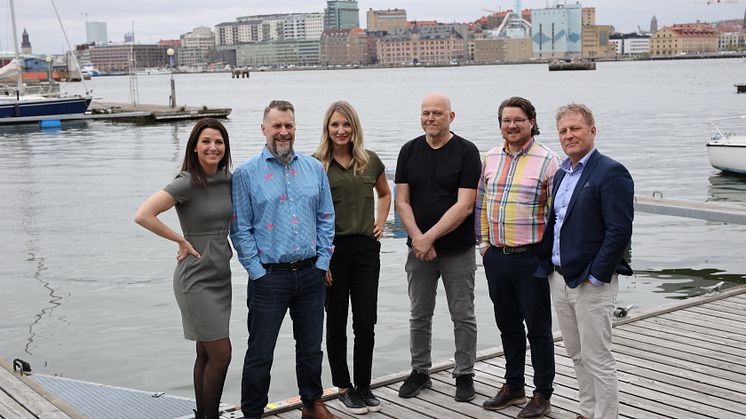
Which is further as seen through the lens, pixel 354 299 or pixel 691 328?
pixel 691 328

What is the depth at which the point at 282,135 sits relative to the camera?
15.1ft

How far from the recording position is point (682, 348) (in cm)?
618

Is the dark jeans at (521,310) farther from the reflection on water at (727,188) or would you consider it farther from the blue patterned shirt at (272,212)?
the reflection on water at (727,188)

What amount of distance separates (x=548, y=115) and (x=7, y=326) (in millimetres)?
40549

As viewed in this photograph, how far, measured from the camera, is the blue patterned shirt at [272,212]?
4.56m

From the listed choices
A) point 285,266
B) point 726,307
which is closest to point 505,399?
point 285,266

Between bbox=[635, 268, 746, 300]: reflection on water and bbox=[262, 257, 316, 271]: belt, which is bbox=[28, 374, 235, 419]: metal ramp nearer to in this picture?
bbox=[262, 257, 316, 271]: belt

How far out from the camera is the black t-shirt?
5.01m

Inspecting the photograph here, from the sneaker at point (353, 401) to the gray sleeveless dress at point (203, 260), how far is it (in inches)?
40.7

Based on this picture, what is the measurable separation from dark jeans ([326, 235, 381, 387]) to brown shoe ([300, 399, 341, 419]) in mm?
315

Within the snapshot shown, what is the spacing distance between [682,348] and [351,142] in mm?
2913

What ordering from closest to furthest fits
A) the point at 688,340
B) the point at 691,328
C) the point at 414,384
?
1. the point at 414,384
2. the point at 688,340
3. the point at 691,328

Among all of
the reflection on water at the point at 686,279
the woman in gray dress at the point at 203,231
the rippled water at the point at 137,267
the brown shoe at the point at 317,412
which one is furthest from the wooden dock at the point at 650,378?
the reflection on water at the point at 686,279

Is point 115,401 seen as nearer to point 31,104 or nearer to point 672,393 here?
point 672,393
